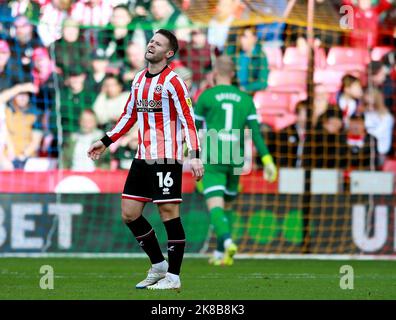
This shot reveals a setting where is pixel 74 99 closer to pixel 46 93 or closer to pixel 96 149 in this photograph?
pixel 46 93

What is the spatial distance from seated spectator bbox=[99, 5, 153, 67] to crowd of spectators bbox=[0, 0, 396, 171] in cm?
1

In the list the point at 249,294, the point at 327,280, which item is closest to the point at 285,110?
the point at 327,280

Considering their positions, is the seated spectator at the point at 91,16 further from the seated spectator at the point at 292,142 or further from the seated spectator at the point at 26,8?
the seated spectator at the point at 292,142

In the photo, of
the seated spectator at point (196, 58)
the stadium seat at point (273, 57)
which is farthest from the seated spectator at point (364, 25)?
the seated spectator at point (196, 58)

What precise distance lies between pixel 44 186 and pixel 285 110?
344cm

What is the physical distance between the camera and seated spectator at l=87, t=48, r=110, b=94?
1449cm

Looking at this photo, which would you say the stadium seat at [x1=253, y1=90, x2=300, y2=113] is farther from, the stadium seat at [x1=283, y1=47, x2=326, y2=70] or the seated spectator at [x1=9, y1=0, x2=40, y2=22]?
the seated spectator at [x1=9, y1=0, x2=40, y2=22]

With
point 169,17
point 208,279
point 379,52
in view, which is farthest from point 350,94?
point 208,279

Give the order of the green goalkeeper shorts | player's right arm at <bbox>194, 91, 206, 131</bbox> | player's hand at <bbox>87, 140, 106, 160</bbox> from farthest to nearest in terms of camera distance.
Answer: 1. player's right arm at <bbox>194, 91, 206, 131</bbox>
2. the green goalkeeper shorts
3. player's hand at <bbox>87, 140, 106, 160</bbox>

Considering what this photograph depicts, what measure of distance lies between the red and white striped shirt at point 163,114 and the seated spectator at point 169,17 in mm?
5936

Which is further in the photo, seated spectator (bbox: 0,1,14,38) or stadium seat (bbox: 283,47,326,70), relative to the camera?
stadium seat (bbox: 283,47,326,70)

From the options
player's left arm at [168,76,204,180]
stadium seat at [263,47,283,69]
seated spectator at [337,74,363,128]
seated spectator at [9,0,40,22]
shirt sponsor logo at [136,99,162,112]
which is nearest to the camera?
player's left arm at [168,76,204,180]

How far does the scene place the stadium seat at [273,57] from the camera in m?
15.0

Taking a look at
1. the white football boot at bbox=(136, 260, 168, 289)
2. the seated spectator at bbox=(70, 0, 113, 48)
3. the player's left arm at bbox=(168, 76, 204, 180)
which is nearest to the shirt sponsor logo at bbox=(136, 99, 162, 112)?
the player's left arm at bbox=(168, 76, 204, 180)
